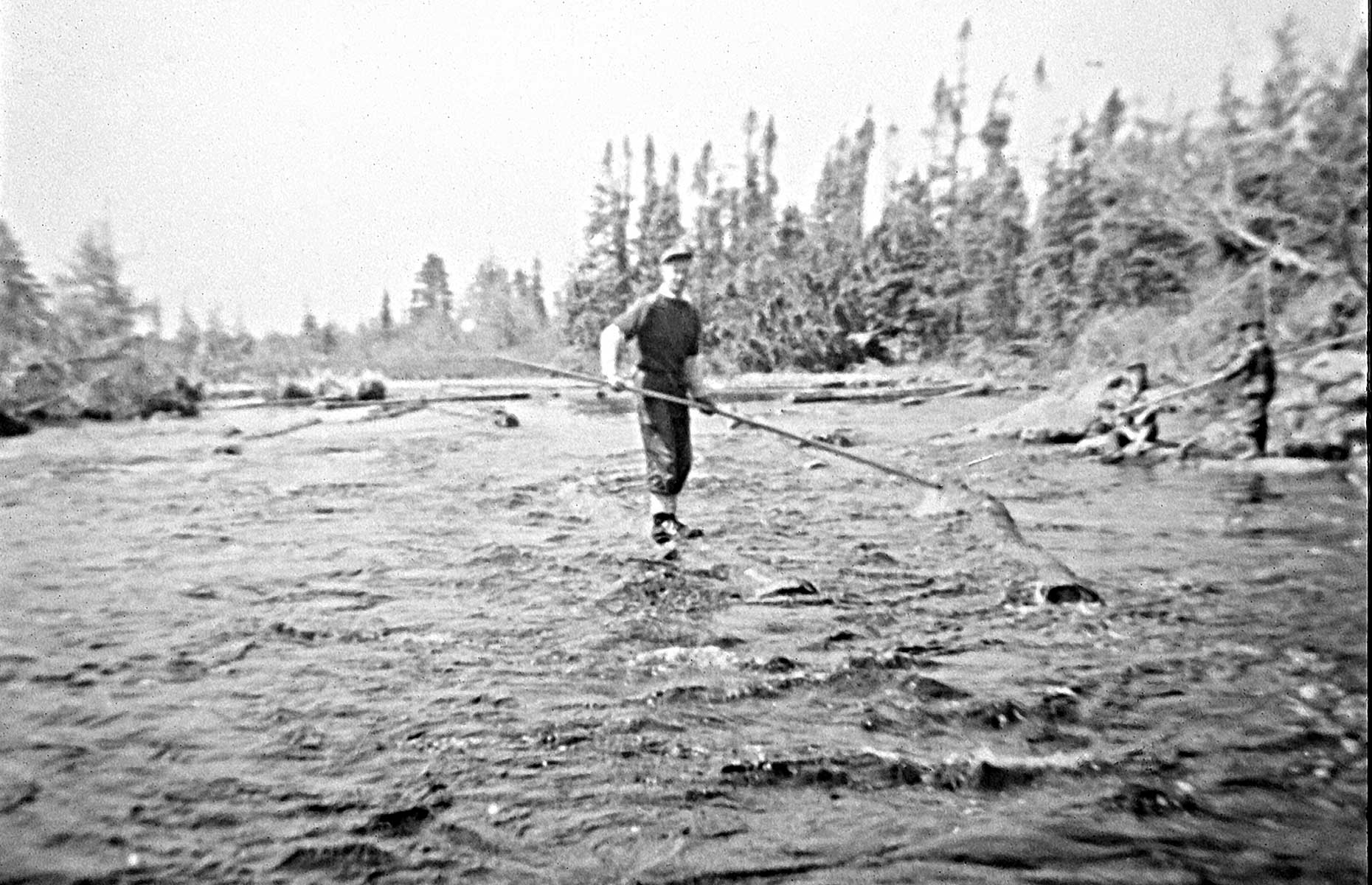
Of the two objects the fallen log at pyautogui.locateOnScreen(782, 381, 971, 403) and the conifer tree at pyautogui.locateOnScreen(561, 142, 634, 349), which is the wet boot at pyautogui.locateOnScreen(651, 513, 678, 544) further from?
the fallen log at pyautogui.locateOnScreen(782, 381, 971, 403)

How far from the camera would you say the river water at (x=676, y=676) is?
160 cm

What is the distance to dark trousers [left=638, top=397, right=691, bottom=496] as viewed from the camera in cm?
397

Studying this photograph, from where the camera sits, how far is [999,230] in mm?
2316

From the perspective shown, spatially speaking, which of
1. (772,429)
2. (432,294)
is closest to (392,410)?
(432,294)

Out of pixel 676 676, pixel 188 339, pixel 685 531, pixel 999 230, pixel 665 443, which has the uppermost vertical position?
pixel 999 230

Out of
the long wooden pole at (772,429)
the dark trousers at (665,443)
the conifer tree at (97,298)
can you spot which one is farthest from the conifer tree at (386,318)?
the dark trousers at (665,443)

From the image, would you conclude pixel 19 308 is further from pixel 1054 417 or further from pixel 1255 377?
pixel 1255 377

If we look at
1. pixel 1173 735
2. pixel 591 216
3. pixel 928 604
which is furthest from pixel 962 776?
pixel 591 216

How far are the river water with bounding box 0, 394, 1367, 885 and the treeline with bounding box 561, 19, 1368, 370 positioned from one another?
362mm

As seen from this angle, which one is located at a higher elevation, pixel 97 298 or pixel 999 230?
pixel 999 230

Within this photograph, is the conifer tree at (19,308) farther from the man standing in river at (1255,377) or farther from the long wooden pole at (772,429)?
the man standing in river at (1255,377)

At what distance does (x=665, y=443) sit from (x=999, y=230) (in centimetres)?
212

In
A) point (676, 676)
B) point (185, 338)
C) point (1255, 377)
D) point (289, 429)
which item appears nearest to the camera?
point (1255, 377)

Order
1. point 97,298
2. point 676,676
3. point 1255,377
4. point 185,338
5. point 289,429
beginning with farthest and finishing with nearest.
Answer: point 289,429, point 185,338, point 97,298, point 676,676, point 1255,377
